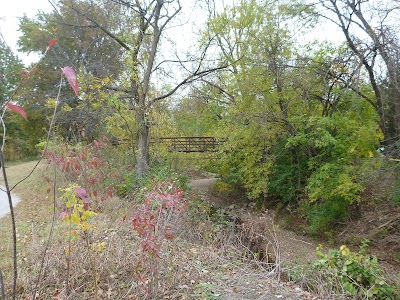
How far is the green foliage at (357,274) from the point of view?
180 inches

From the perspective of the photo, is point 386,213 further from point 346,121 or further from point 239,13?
point 239,13

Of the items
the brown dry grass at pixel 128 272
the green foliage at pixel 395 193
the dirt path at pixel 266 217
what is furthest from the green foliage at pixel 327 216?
the brown dry grass at pixel 128 272

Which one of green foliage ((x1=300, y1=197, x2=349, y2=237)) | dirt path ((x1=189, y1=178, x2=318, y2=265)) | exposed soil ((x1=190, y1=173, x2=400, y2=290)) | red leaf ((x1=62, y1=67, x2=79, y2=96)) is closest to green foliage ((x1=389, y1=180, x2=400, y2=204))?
exposed soil ((x1=190, y1=173, x2=400, y2=290))

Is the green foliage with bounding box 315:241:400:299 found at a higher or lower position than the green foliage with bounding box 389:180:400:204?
lower

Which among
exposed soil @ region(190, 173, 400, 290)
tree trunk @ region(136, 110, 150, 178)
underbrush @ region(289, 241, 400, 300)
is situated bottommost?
exposed soil @ region(190, 173, 400, 290)

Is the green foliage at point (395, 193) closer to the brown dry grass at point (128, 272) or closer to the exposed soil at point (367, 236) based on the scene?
the exposed soil at point (367, 236)

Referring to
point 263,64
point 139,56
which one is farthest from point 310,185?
point 139,56

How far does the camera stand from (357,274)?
4789mm

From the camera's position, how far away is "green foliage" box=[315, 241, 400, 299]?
4.58 meters

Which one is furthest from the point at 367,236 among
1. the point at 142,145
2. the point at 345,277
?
the point at 142,145

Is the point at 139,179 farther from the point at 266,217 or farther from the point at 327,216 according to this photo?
the point at 327,216

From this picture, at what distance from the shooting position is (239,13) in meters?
14.6

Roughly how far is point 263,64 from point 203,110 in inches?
190

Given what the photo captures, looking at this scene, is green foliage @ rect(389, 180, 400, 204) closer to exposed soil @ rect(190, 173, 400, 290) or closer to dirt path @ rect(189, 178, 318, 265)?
exposed soil @ rect(190, 173, 400, 290)
